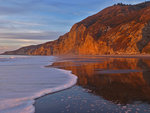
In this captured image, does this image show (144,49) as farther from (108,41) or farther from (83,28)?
(83,28)

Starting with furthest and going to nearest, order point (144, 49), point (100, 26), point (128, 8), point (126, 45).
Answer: point (128, 8), point (100, 26), point (126, 45), point (144, 49)

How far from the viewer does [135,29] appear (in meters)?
68.4

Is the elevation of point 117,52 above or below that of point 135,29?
below

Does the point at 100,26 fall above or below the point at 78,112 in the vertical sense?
above

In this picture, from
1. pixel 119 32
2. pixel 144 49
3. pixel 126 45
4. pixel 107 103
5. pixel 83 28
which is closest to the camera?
pixel 107 103

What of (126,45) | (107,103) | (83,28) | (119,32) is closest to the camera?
(107,103)

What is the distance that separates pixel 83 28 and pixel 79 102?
122 meters

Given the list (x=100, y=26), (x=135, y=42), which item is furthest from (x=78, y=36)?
(x=135, y=42)

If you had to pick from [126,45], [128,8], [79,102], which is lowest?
[79,102]

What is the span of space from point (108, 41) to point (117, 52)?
13249 mm

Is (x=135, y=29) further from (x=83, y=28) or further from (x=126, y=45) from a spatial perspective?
(x=83, y=28)

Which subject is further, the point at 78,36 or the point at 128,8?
the point at 128,8

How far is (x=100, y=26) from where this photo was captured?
10569cm

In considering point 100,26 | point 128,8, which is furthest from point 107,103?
point 128,8
